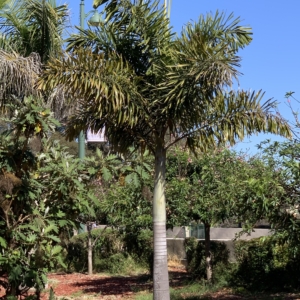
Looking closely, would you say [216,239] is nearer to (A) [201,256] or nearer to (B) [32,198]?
(A) [201,256]

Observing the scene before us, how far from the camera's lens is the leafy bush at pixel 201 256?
15133 mm

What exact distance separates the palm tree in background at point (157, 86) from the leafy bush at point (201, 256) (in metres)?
6.05

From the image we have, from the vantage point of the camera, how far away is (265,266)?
1361 cm

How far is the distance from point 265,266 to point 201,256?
248 cm

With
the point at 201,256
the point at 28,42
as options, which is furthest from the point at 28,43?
the point at 201,256

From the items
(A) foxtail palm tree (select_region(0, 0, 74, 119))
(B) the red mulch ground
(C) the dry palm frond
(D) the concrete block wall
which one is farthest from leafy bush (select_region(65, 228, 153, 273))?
(C) the dry palm frond

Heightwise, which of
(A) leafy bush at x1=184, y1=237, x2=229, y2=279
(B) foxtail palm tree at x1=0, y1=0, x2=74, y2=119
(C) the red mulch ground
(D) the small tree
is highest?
(B) foxtail palm tree at x1=0, y1=0, x2=74, y2=119

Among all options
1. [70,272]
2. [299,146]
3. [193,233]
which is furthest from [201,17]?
[193,233]

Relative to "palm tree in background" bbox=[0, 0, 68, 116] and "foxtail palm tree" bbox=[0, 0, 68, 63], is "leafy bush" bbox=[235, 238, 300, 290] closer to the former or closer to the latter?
"palm tree in background" bbox=[0, 0, 68, 116]

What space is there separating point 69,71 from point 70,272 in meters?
12.2

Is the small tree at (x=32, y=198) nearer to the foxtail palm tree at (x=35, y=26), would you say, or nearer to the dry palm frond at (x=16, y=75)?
the dry palm frond at (x=16, y=75)

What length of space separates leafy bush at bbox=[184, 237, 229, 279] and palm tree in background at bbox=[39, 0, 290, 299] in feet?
19.9

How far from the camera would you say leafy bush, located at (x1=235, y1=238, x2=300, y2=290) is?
13180mm

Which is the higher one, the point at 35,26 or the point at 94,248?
the point at 35,26
